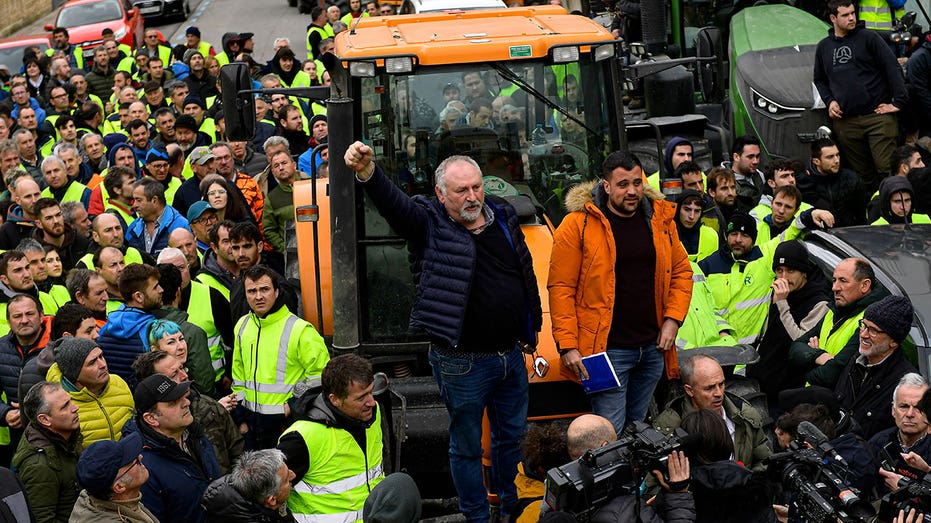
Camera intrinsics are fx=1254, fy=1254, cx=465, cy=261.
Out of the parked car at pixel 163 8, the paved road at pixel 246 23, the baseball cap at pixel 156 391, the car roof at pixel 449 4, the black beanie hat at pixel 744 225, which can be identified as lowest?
the paved road at pixel 246 23

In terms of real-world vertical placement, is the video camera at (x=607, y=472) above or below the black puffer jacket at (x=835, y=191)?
above

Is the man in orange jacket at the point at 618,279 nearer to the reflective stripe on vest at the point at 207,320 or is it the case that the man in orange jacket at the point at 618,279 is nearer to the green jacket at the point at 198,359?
the green jacket at the point at 198,359

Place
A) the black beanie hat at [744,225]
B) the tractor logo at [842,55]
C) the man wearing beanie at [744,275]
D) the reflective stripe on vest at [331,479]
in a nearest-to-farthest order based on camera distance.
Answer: the reflective stripe on vest at [331,479] < the man wearing beanie at [744,275] < the black beanie hat at [744,225] < the tractor logo at [842,55]

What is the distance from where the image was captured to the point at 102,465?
5.20 metres

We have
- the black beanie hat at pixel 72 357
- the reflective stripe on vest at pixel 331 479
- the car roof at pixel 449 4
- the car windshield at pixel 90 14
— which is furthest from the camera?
the car windshield at pixel 90 14

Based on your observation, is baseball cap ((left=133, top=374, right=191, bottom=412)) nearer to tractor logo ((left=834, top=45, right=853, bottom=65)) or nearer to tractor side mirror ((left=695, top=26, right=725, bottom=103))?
tractor side mirror ((left=695, top=26, right=725, bottom=103))

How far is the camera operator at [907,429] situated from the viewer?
5871 mm

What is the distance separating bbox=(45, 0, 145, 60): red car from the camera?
2350 centimetres

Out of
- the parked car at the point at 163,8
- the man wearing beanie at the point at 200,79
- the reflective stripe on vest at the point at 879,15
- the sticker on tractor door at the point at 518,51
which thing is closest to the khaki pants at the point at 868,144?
the reflective stripe on vest at the point at 879,15

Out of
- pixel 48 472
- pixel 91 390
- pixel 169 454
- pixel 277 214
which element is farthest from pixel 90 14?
pixel 169 454

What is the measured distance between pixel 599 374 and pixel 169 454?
2.10 m

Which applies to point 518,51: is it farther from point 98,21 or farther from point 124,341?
point 98,21

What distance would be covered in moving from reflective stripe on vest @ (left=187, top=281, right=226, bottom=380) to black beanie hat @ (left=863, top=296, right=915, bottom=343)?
12.8 ft

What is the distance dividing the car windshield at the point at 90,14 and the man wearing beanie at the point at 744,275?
18.1 m
